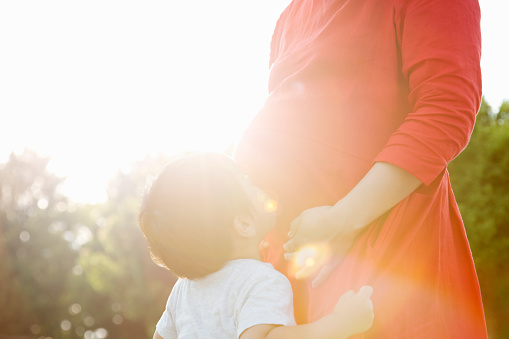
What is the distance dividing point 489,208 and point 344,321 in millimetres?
16338

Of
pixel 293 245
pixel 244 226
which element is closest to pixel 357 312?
pixel 293 245

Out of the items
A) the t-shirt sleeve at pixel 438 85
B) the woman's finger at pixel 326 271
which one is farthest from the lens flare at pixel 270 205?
the t-shirt sleeve at pixel 438 85

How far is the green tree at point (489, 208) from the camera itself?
15.5 m

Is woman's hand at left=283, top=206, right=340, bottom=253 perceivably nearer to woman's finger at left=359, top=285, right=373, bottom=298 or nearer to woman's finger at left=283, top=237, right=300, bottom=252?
woman's finger at left=283, top=237, right=300, bottom=252

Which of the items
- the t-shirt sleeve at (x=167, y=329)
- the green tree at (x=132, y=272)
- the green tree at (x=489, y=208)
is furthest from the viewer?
the green tree at (x=132, y=272)

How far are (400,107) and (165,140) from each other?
23.1 meters

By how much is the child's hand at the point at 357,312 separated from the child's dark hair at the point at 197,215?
1.69ft

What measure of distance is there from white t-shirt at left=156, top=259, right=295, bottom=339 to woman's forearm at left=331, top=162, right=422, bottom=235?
341 mm

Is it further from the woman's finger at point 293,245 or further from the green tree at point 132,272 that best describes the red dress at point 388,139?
the green tree at point 132,272

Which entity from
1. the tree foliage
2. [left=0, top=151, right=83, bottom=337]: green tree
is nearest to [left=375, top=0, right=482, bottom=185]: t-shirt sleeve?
the tree foliage

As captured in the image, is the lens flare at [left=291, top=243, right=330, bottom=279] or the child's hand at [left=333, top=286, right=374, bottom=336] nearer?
the child's hand at [left=333, top=286, right=374, bottom=336]

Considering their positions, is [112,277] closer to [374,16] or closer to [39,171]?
[39,171]

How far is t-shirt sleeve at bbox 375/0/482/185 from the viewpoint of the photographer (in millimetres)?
1224

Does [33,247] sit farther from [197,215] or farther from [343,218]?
[343,218]
